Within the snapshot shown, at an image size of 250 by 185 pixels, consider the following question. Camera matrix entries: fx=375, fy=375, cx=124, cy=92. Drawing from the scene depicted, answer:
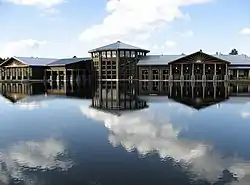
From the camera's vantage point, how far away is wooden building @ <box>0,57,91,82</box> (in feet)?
216

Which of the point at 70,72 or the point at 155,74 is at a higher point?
the point at 70,72

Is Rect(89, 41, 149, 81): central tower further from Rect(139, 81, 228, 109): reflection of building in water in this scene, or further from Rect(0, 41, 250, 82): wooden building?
Rect(139, 81, 228, 109): reflection of building in water

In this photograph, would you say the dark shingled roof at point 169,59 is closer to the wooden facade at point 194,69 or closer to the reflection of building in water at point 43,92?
the wooden facade at point 194,69

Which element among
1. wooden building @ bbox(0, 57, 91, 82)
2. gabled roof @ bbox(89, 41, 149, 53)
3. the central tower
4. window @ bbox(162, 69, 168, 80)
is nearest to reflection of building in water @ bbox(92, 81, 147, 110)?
window @ bbox(162, 69, 168, 80)

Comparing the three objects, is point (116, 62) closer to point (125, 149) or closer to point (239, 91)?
point (239, 91)

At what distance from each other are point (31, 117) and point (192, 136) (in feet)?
28.7

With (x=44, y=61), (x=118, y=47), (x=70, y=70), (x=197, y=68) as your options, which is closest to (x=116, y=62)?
(x=118, y=47)

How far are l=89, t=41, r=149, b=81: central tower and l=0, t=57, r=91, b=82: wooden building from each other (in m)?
2.72

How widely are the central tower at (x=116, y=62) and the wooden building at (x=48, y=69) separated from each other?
2721mm

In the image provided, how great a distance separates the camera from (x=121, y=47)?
215 ft

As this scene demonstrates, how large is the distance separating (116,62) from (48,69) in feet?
44.0

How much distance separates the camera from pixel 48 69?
69188 millimetres

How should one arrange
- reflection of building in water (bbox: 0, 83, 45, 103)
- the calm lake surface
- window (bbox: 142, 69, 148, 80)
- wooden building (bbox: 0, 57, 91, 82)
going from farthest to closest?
wooden building (bbox: 0, 57, 91, 82)
window (bbox: 142, 69, 148, 80)
reflection of building in water (bbox: 0, 83, 45, 103)
the calm lake surface

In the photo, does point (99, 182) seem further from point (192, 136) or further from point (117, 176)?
point (192, 136)
